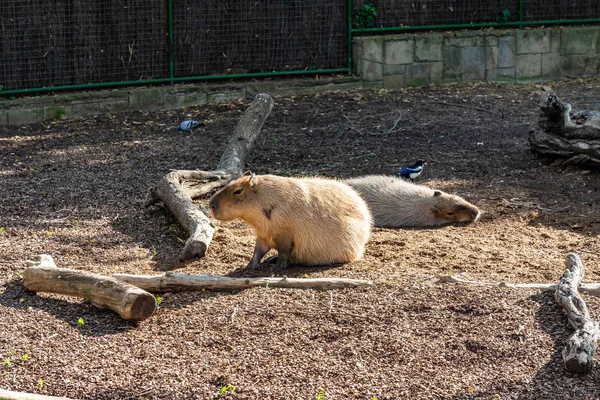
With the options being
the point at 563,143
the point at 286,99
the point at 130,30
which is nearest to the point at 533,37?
the point at 286,99

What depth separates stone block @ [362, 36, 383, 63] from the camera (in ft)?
39.1

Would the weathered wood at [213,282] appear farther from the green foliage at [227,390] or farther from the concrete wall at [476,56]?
the concrete wall at [476,56]

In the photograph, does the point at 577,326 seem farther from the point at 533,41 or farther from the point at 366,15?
the point at 533,41

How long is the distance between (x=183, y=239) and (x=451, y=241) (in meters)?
1.94

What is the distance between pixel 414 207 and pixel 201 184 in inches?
69.8

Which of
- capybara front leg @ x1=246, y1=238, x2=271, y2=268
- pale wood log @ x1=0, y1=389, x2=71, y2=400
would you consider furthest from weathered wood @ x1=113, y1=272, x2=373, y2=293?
pale wood log @ x1=0, y1=389, x2=71, y2=400

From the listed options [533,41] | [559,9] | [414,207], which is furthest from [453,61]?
[414,207]

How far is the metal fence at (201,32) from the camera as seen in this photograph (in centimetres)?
1060

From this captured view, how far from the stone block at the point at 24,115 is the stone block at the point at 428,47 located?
5.03 metres

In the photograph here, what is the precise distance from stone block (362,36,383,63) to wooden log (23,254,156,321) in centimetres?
739

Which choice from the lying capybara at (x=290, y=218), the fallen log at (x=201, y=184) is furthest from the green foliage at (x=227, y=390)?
the fallen log at (x=201, y=184)

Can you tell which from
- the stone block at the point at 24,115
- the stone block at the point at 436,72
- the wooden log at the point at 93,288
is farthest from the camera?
the stone block at the point at 436,72

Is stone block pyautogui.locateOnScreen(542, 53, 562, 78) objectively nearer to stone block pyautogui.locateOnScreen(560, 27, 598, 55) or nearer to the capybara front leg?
stone block pyautogui.locateOnScreen(560, 27, 598, 55)

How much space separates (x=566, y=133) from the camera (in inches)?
320
